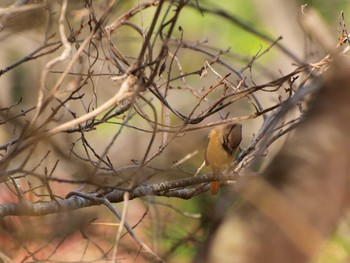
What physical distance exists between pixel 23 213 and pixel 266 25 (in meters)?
10.3

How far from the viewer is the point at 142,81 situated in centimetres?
198

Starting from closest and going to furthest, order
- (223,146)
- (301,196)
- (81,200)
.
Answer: (301,196) < (81,200) < (223,146)

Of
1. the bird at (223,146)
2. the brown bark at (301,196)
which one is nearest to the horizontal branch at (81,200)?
the brown bark at (301,196)

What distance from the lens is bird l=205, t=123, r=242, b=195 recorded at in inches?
145

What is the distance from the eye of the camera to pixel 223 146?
12.3ft

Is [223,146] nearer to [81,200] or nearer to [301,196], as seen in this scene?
[81,200]

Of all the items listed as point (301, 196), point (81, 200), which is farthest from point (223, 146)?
point (301, 196)

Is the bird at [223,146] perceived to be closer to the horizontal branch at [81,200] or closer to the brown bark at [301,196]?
the horizontal branch at [81,200]

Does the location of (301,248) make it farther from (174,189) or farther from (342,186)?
(174,189)

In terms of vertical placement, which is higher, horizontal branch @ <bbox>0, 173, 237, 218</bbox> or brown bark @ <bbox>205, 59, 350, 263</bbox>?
brown bark @ <bbox>205, 59, 350, 263</bbox>

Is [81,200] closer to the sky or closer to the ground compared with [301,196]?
closer to the ground

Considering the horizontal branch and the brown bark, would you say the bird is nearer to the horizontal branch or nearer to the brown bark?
the horizontal branch

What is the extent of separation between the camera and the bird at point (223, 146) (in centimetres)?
368

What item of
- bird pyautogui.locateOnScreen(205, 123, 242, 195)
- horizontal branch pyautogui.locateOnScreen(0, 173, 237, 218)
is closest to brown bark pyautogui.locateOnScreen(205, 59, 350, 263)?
horizontal branch pyautogui.locateOnScreen(0, 173, 237, 218)
